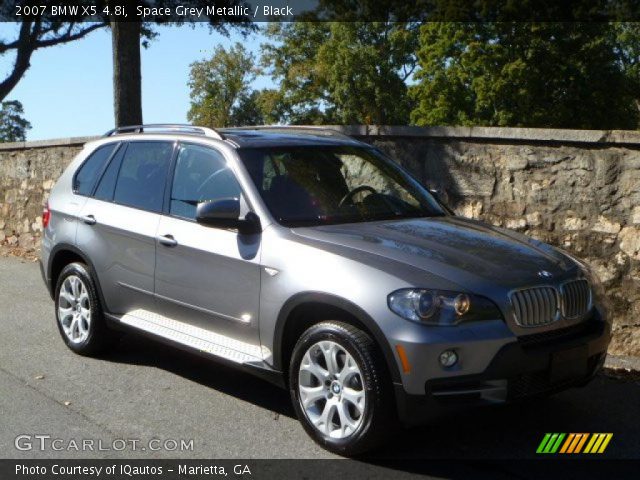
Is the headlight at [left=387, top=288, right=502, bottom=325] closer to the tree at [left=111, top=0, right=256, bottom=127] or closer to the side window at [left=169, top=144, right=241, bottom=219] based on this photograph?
the side window at [left=169, top=144, right=241, bottom=219]

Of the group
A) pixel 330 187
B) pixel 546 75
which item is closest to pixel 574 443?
pixel 330 187

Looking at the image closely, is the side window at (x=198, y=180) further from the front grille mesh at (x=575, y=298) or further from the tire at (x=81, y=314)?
the front grille mesh at (x=575, y=298)

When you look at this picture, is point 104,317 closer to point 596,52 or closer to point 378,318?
point 378,318

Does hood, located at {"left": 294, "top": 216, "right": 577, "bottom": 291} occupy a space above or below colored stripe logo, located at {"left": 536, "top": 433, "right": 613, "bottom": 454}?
above

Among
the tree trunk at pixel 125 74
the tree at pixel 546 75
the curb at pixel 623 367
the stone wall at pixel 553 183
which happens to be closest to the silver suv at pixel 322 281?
the curb at pixel 623 367

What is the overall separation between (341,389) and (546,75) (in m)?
38.5

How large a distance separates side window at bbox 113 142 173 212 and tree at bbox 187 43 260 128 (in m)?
71.1

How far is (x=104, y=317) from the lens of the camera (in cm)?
688

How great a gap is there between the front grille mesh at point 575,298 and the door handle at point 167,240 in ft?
8.16

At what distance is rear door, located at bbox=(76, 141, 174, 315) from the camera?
6.37 metres

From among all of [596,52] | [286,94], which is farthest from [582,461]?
[286,94]

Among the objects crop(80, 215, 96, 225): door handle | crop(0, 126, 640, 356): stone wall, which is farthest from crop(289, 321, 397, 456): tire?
crop(0, 126, 640, 356): stone wall

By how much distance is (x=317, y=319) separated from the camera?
16.8ft

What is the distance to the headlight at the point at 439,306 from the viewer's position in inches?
181
